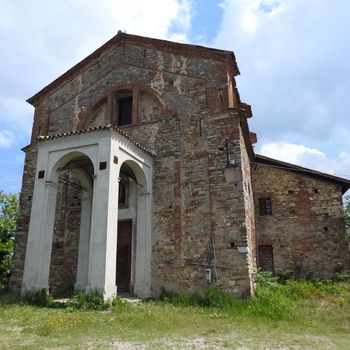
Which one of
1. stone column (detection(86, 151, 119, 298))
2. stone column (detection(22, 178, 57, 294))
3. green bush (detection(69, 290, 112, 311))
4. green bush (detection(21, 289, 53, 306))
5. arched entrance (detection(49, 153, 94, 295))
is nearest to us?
green bush (detection(69, 290, 112, 311))

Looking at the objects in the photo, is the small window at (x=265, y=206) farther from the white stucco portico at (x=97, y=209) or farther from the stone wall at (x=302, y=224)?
the white stucco portico at (x=97, y=209)

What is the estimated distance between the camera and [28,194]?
14273mm

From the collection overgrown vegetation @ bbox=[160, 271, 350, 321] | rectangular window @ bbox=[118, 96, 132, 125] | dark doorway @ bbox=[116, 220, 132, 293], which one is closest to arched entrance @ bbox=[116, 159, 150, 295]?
dark doorway @ bbox=[116, 220, 132, 293]

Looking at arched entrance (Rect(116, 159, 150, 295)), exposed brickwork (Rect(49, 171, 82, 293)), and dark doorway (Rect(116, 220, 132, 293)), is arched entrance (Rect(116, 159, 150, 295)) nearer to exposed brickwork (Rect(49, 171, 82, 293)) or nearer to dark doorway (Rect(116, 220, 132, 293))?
dark doorway (Rect(116, 220, 132, 293))

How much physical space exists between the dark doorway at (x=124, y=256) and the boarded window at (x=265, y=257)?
5644 mm

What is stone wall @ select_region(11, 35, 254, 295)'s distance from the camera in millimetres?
11031

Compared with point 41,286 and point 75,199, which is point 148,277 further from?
point 75,199

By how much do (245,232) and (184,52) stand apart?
7188 mm

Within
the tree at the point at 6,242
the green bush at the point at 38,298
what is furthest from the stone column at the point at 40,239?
the tree at the point at 6,242

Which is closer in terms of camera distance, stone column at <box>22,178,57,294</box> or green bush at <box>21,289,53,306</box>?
green bush at <box>21,289,53,306</box>

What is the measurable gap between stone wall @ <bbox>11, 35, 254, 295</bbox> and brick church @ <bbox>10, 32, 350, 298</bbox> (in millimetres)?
39

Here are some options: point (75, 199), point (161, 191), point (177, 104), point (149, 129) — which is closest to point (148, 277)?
point (161, 191)

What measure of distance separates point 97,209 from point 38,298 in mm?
2887

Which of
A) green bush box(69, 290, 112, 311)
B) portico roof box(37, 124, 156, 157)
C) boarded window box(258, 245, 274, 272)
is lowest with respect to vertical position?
green bush box(69, 290, 112, 311)
